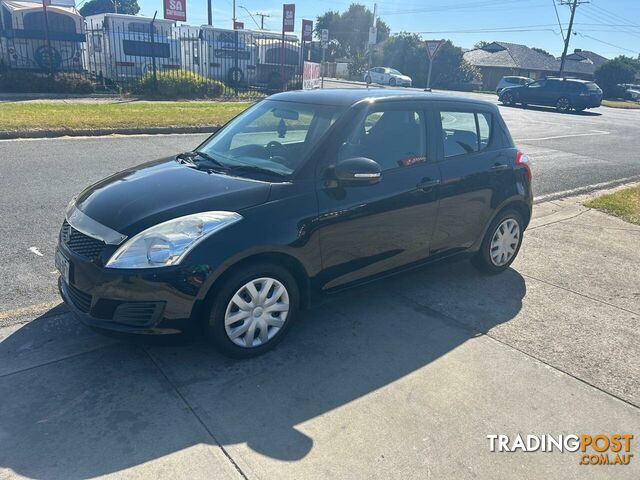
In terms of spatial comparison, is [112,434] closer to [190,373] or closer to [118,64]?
[190,373]

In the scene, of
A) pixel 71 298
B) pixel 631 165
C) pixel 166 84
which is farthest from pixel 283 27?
pixel 71 298

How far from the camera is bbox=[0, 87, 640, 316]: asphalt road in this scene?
4.51 meters

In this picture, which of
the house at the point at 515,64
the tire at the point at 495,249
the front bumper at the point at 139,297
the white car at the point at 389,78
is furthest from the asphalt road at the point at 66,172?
the house at the point at 515,64

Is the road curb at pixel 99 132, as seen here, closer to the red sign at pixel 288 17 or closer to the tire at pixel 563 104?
the red sign at pixel 288 17

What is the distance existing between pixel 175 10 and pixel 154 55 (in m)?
2.61

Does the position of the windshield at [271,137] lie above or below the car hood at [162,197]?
above

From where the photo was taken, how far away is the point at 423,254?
171 inches

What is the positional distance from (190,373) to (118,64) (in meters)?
20.3

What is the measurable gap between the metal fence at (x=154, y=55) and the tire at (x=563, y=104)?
14.2 metres

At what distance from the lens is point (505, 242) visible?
504cm

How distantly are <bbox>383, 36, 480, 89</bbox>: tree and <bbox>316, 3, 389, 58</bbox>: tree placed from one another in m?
29.9

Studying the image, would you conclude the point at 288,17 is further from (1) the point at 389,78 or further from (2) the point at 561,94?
(1) the point at 389,78

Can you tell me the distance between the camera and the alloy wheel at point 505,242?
16.2 feet

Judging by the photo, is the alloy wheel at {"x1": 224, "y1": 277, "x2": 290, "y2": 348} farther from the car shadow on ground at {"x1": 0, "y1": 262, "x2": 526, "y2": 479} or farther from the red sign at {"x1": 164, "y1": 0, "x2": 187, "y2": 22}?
the red sign at {"x1": 164, "y1": 0, "x2": 187, "y2": 22}
